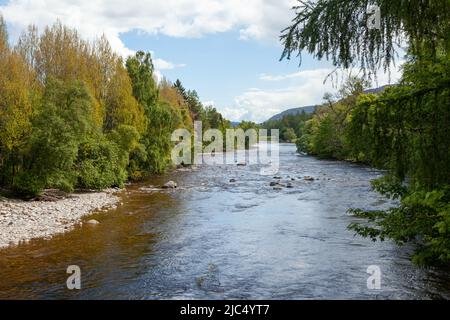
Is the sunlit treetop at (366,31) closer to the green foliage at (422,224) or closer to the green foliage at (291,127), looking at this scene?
the green foliage at (422,224)

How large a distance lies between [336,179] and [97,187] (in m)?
19.6

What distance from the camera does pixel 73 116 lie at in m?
24.0

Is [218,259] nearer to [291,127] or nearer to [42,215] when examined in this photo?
[42,215]

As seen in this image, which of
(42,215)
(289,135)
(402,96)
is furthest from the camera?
(289,135)

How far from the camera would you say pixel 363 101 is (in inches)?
222
